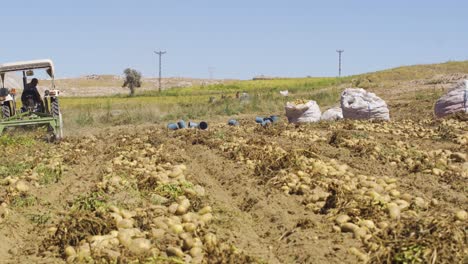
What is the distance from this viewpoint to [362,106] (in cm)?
1421

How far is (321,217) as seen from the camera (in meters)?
5.67

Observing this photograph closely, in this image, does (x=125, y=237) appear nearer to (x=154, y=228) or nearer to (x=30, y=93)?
(x=154, y=228)

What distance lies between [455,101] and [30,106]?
32.4 feet

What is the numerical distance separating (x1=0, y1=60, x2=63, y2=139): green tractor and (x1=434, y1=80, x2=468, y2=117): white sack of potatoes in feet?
29.0

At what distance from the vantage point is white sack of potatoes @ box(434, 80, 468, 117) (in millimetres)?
13688

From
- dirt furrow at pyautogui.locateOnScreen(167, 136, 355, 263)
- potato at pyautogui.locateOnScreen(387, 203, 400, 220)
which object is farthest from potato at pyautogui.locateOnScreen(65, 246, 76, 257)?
potato at pyautogui.locateOnScreen(387, 203, 400, 220)

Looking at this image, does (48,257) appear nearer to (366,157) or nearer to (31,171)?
(31,171)

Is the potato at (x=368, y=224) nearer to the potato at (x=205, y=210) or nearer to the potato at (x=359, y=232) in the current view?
the potato at (x=359, y=232)

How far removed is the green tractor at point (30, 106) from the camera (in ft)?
39.9

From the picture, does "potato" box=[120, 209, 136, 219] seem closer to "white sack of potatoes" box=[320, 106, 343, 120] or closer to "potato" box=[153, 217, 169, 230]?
"potato" box=[153, 217, 169, 230]

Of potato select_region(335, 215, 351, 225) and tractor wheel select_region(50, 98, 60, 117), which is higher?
tractor wheel select_region(50, 98, 60, 117)

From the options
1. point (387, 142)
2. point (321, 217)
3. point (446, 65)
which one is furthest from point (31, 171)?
point (446, 65)

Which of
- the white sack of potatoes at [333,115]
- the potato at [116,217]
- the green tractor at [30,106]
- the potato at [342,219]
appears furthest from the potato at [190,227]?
the white sack of potatoes at [333,115]

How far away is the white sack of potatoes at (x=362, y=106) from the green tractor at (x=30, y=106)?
22.3 ft
